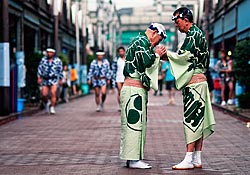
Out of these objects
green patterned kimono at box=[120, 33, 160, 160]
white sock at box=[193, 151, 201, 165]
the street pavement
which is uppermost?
green patterned kimono at box=[120, 33, 160, 160]

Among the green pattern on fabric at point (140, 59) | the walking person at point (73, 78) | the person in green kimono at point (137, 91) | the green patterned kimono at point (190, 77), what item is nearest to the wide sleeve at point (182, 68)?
the green patterned kimono at point (190, 77)

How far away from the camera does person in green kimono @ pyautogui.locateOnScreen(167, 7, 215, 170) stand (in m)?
8.96

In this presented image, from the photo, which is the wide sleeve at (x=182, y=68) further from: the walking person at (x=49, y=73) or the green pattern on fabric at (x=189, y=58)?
the walking person at (x=49, y=73)

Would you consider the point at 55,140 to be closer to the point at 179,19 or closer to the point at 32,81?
the point at 179,19

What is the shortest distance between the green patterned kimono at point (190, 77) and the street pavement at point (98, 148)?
22.8 inches

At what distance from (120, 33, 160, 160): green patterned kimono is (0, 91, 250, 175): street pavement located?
321mm

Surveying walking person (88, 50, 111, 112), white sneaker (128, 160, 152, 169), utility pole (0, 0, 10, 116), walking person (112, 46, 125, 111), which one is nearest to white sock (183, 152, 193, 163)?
white sneaker (128, 160, 152, 169)

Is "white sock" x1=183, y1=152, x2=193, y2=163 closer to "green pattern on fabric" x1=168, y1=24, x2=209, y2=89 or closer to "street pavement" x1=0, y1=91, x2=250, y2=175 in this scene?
"street pavement" x1=0, y1=91, x2=250, y2=175

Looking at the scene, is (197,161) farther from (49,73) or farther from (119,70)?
(119,70)

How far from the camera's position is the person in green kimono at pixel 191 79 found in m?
8.96

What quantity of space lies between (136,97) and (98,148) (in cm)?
258

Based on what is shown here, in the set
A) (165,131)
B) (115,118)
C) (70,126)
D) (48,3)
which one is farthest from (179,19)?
(48,3)

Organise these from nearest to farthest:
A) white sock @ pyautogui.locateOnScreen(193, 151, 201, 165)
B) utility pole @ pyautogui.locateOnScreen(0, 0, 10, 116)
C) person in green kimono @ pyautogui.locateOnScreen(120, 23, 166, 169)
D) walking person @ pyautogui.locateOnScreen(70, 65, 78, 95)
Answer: person in green kimono @ pyautogui.locateOnScreen(120, 23, 166, 169) → white sock @ pyautogui.locateOnScreen(193, 151, 201, 165) → utility pole @ pyautogui.locateOnScreen(0, 0, 10, 116) → walking person @ pyautogui.locateOnScreen(70, 65, 78, 95)

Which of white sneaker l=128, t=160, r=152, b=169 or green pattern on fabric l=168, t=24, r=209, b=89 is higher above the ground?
green pattern on fabric l=168, t=24, r=209, b=89
